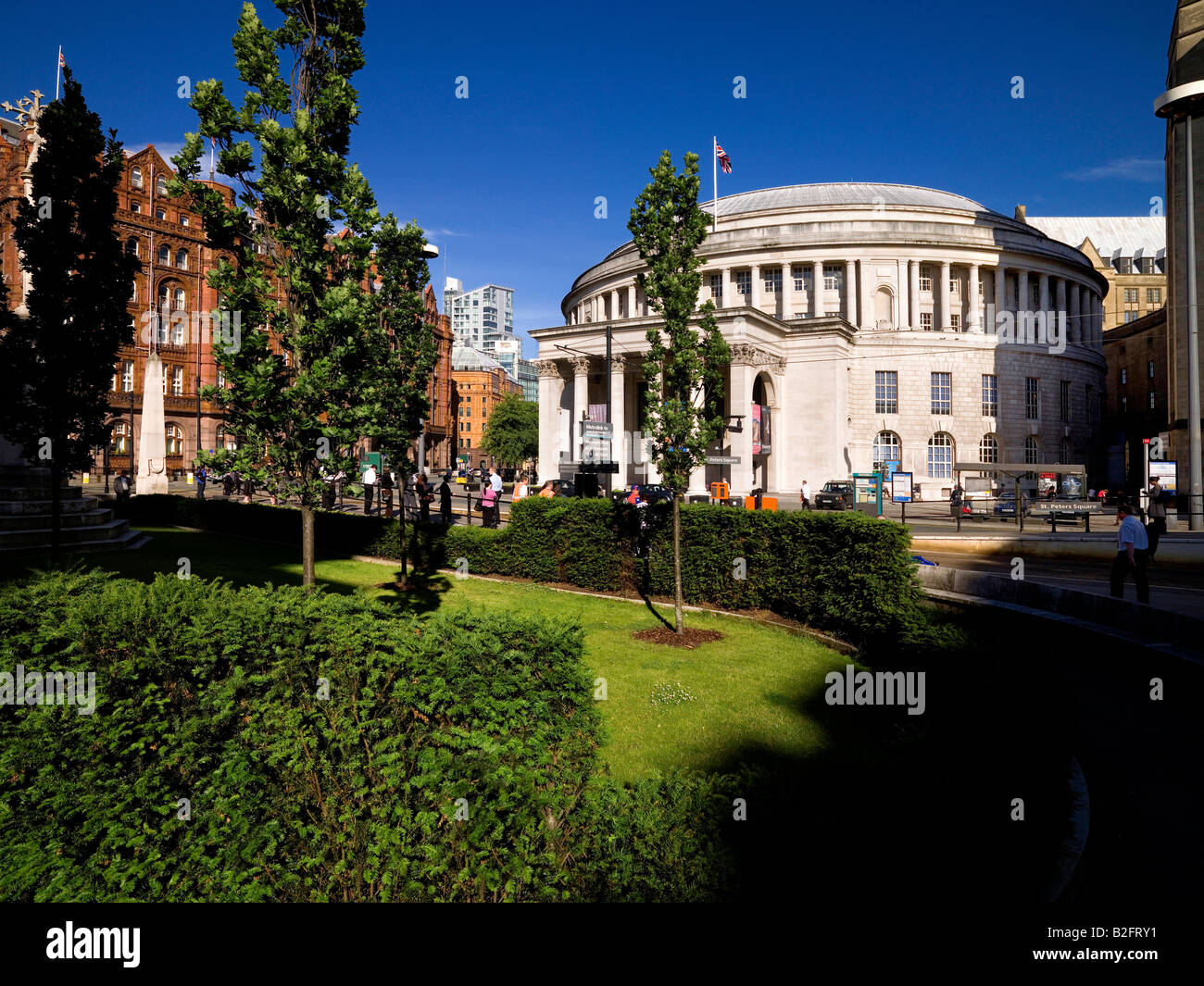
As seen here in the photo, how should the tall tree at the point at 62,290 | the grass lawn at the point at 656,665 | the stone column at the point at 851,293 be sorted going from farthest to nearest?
the stone column at the point at 851,293 → the tall tree at the point at 62,290 → the grass lawn at the point at 656,665

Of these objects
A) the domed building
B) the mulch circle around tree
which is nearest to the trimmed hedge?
the mulch circle around tree

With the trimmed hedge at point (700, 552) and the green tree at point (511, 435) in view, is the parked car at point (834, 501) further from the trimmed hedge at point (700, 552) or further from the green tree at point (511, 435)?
the green tree at point (511, 435)

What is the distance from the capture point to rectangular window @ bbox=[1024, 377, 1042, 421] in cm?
6312

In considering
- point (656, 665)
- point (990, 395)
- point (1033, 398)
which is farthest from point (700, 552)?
point (1033, 398)

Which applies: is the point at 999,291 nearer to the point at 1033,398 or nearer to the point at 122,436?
the point at 1033,398

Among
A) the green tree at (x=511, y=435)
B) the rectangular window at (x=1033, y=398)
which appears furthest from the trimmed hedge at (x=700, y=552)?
the green tree at (x=511, y=435)

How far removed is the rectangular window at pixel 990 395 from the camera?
61344 millimetres

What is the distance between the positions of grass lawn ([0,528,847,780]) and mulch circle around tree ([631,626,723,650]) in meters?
0.21

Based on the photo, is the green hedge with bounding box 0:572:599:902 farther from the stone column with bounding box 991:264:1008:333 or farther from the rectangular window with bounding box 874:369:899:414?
the stone column with bounding box 991:264:1008:333

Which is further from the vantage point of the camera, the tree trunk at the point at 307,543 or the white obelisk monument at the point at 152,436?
the white obelisk monument at the point at 152,436

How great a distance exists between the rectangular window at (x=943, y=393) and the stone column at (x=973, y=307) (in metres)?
5.67

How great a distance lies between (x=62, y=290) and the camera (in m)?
14.3
